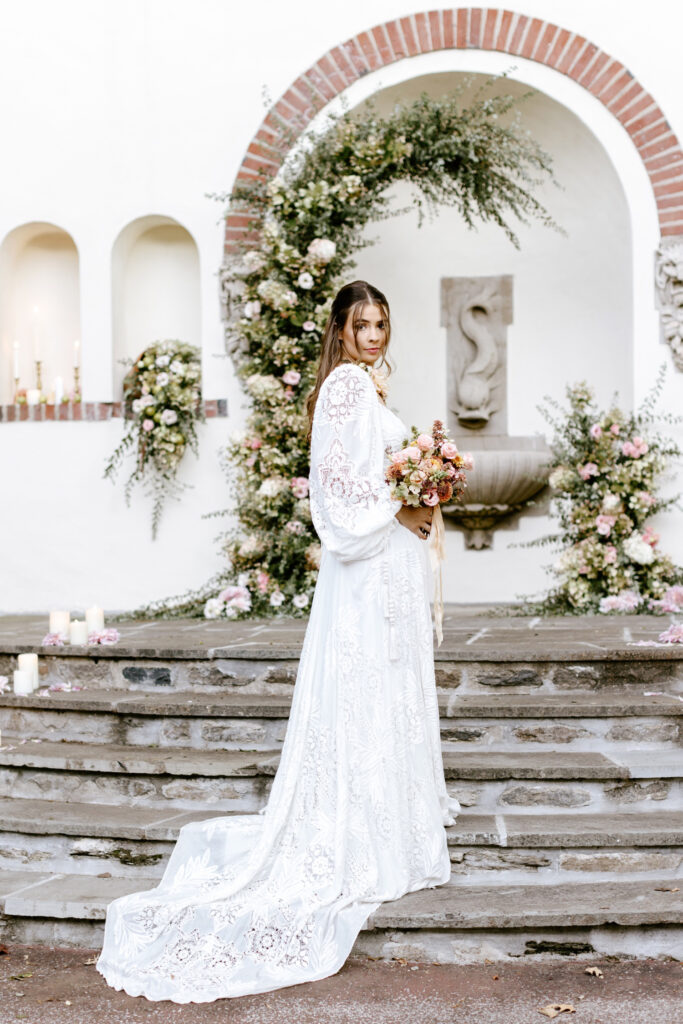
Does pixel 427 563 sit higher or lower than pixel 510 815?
higher

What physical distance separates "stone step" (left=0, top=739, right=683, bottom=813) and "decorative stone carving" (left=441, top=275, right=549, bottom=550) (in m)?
3.58

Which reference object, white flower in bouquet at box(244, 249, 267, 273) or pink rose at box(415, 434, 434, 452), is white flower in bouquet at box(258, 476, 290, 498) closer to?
white flower in bouquet at box(244, 249, 267, 273)

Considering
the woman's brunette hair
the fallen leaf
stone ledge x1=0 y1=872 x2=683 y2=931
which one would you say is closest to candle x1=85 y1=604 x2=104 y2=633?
stone ledge x1=0 y1=872 x2=683 y2=931

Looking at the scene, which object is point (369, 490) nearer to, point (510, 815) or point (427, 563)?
point (427, 563)

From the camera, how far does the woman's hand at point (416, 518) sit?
349 centimetres

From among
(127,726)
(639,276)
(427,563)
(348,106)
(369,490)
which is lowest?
(127,726)

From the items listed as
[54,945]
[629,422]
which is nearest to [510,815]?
[54,945]

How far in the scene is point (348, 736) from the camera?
3.41m

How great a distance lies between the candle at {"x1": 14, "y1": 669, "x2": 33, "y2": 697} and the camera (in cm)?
490

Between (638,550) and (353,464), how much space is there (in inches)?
143

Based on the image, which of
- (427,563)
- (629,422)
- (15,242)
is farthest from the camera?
(15,242)

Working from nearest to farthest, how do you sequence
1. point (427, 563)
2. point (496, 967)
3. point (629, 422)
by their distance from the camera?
point (496, 967) → point (427, 563) → point (629, 422)

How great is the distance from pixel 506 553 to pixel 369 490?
15.0ft

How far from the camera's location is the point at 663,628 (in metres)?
5.66
